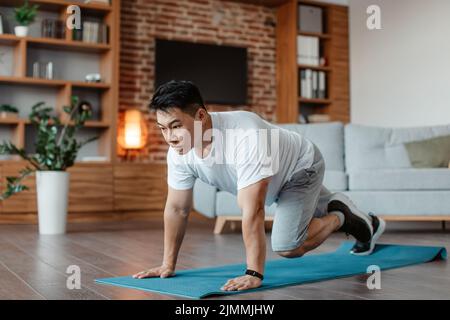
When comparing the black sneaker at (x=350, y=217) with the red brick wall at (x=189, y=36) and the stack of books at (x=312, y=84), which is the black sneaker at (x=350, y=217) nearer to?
the red brick wall at (x=189, y=36)

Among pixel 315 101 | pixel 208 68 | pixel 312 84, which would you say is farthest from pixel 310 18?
pixel 208 68

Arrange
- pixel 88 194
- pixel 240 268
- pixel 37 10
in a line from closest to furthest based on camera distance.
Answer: pixel 240 268 < pixel 88 194 < pixel 37 10

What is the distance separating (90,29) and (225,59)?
5.26ft

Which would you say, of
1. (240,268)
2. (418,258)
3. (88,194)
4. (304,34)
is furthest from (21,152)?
(304,34)

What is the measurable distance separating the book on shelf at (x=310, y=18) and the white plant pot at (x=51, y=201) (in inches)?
150

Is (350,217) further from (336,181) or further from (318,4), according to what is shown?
(318,4)

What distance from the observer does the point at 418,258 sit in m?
2.61

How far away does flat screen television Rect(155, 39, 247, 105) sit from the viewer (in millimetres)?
6246

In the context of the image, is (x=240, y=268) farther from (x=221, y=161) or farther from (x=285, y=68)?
(x=285, y=68)

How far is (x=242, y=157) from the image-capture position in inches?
72.6

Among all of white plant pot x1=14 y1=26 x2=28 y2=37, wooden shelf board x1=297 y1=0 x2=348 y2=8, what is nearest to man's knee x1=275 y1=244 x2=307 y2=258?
white plant pot x1=14 y1=26 x2=28 y2=37

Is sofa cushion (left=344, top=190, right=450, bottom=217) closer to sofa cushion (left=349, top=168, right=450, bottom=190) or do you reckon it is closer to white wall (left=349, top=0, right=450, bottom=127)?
sofa cushion (left=349, top=168, right=450, bottom=190)

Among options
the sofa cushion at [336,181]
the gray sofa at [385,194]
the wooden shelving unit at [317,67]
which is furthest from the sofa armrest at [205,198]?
the wooden shelving unit at [317,67]

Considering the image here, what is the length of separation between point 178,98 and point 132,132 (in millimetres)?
4222
